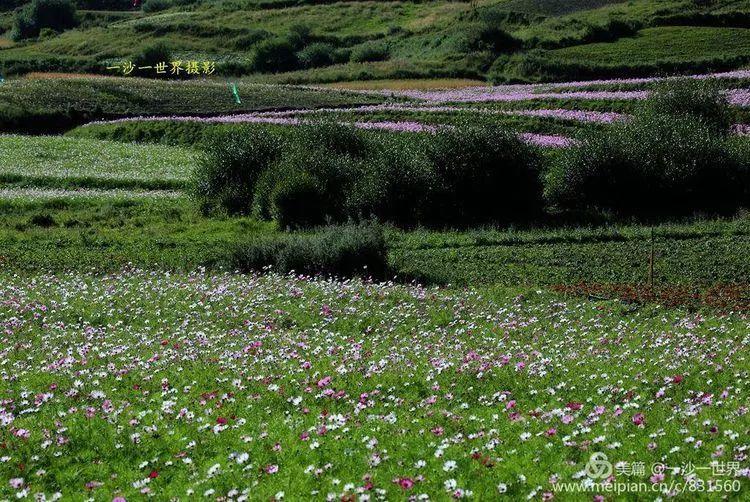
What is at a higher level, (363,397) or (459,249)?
(363,397)

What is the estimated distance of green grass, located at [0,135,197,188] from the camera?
4444 centimetres

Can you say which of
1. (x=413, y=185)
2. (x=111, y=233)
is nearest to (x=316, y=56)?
(x=413, y=185)

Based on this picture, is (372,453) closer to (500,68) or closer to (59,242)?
(59,242)

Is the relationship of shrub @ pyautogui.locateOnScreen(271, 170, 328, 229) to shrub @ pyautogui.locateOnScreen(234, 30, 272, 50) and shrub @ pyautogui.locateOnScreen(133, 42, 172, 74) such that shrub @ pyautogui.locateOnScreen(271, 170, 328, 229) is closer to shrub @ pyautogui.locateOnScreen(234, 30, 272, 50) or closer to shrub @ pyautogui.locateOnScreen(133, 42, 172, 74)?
shrub @ pyautogui.locateOnScreen(133, 42, 172, 74)

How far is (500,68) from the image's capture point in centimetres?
8575

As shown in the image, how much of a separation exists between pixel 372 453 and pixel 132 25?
415 feet

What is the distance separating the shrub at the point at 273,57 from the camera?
104688 millimetres

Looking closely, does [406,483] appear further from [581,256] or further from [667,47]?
[667,47]

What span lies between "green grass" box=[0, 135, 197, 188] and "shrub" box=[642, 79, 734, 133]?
24.1 metres

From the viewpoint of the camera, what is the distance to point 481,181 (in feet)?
117

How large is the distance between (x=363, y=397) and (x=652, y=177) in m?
26.9

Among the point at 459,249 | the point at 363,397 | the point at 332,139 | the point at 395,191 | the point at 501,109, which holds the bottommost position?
the point at 459,249

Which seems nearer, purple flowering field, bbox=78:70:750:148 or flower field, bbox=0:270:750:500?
flower field, bbox=0:270:750:500

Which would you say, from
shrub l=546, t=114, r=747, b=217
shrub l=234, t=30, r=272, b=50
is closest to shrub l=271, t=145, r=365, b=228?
shrub l=546, t=114, r=747, b=217
